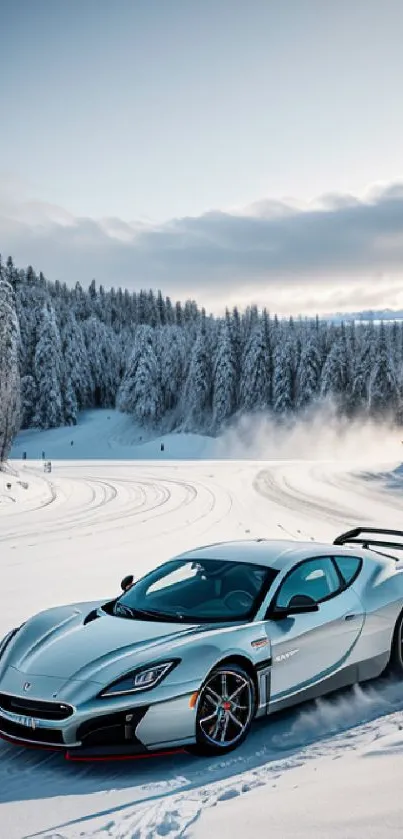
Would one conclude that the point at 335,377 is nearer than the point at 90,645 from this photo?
No

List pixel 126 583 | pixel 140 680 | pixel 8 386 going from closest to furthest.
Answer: pixel 140 680 → pixel 126 583 → pixel 8 386

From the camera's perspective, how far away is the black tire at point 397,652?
718 cm

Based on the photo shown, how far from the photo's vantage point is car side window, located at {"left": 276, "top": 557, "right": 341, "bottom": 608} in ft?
21.3

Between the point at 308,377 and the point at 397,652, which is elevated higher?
the point at 308,377

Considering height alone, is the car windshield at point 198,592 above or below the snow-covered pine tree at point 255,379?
below

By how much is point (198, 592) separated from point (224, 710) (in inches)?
46.4

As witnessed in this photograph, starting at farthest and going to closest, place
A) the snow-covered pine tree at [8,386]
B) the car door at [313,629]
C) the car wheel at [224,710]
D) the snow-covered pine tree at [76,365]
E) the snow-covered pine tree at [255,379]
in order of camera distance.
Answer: the snow-covered pine tree at [76,365]
the snow-covered pine tree at [255,379]
the snow-covered pine tree at [8,386]
the car door at [313,629]
the car wheel at [224,710]

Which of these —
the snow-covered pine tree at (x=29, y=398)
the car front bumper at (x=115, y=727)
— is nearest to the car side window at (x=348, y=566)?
the car front bumper at (x=115, y=727)

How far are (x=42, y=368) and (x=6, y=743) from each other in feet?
288

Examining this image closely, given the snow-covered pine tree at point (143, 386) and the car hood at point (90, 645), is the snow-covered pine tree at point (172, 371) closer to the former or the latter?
the snow-covered pine tree at point (143, 386)

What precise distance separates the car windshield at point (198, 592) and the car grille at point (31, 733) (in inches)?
48.1

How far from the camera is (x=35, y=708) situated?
5.46 m

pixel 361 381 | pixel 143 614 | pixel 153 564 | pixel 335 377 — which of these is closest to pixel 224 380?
pixel 335 377

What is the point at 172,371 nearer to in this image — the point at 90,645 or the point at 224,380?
the point at 224,380
